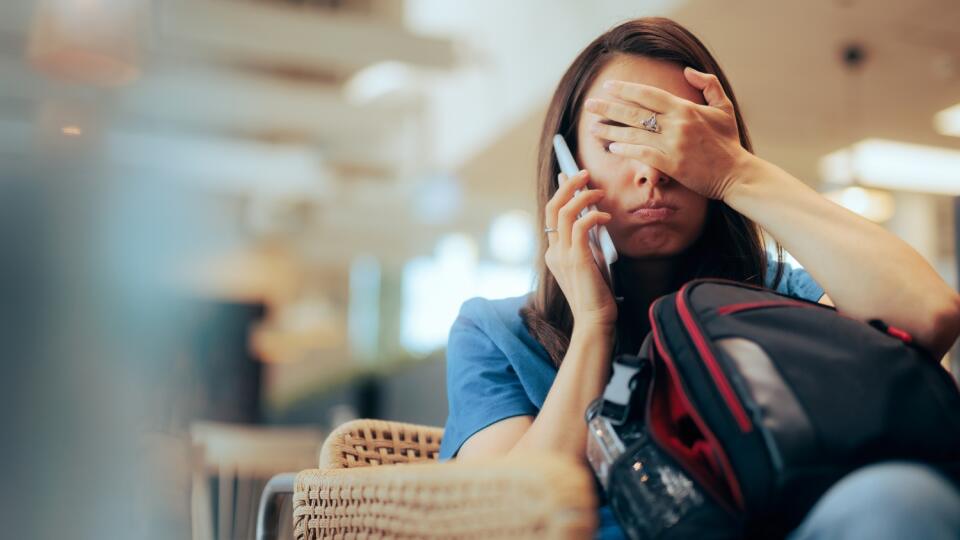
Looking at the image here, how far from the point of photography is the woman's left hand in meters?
1.01

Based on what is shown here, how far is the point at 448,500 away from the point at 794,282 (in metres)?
0.73

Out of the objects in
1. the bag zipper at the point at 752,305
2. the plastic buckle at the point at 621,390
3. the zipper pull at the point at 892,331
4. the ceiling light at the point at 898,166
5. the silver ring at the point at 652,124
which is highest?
the ceiling light at the point at 898,166

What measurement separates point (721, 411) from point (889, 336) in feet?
0.57

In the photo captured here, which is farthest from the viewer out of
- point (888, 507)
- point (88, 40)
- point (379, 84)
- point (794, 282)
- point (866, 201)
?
point (379, 84)

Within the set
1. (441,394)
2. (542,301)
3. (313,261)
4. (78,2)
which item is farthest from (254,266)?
(542,301)

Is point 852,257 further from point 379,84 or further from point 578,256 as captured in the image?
point 379,84

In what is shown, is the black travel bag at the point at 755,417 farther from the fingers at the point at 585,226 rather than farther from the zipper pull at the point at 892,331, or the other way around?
the fingers at the point at 585,226

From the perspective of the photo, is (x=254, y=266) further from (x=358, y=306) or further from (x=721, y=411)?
(x=721, y=411)

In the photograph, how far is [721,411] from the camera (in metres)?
0.71

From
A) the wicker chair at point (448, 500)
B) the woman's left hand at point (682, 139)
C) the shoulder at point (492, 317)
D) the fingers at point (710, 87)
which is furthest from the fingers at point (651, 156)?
the wicker chair at point (448, 500)

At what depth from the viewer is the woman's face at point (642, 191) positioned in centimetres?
106

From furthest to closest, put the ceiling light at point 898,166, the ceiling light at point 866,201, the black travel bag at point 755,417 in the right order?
the ceiling light at point 898,166, the ceiling light at point 866,201, the black travel bag at point 755,417

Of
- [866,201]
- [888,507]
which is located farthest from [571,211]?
[866,201]

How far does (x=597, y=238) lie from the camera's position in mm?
1090
